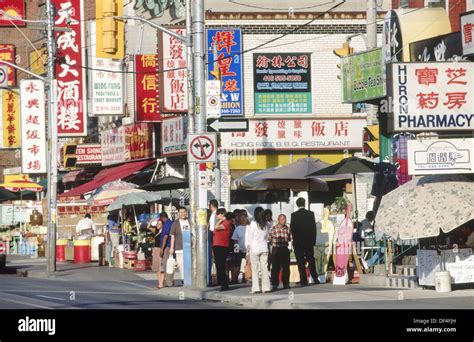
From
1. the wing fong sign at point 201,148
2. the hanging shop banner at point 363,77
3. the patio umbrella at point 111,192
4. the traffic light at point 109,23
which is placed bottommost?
the patio umbrella at point 111,192

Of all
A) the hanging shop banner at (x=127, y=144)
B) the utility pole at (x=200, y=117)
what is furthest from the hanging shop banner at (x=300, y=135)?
the utility pole at (x=200, y=117)

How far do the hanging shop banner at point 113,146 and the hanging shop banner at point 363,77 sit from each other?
63.9ft

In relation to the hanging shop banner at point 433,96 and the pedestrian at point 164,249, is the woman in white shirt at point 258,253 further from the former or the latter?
the hanging shop banner at point 433,96

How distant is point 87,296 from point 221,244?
3.25 m

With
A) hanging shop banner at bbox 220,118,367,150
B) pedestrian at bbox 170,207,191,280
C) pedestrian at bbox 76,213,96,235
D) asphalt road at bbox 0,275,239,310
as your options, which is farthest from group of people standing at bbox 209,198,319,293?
pedestrian at bbox 76,213,96,235

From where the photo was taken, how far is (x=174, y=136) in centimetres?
4622

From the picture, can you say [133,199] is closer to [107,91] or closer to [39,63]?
[107,91]

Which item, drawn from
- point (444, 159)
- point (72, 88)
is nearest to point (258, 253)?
point (444, 159)

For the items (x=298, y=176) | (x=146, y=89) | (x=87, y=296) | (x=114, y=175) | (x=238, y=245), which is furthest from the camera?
(x=114, y=175)

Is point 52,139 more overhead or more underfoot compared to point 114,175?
more overhead

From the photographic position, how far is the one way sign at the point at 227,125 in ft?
92.6

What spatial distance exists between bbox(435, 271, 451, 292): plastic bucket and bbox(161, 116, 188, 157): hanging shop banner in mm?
20059
